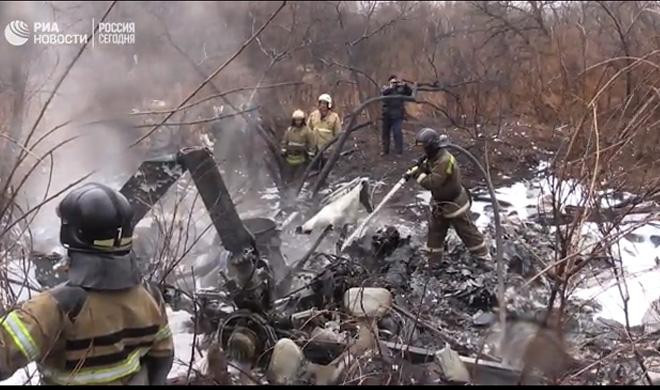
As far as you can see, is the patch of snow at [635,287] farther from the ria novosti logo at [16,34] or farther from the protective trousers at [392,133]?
the ria novosti logo at [16,34]

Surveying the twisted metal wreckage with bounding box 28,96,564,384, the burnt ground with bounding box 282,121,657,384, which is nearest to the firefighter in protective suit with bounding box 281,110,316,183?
the burnt ground with bounding box 282,121,657,384

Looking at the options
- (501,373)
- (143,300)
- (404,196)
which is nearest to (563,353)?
(501,373)

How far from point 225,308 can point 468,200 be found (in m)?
3.03

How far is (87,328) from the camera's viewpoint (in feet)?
7.93

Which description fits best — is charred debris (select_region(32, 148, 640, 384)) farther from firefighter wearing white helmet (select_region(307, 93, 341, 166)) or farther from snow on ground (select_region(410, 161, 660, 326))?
firefighter wearing white helmet (select_region(307, 93, 341, 166))

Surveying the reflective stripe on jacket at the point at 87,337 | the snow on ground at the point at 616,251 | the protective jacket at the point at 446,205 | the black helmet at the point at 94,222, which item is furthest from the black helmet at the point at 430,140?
the black helmet at the point at 94,222

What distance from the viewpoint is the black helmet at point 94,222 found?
2418 millimetres

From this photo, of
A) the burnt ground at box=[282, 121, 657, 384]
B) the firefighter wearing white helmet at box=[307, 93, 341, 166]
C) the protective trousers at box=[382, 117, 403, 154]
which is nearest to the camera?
the burnt ground at box=[282, 121, 657, 384]

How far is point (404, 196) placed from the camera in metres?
9.64

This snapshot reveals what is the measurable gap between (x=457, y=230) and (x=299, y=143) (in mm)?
3494

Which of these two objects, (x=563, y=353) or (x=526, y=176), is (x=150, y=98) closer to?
(x=526, y=176)

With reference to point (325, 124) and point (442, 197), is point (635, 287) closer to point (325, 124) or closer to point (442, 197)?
point (442, 197)

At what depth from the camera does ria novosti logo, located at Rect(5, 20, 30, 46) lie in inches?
345

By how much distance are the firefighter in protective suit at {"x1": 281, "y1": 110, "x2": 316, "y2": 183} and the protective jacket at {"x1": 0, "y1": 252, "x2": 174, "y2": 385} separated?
23.0 ft
